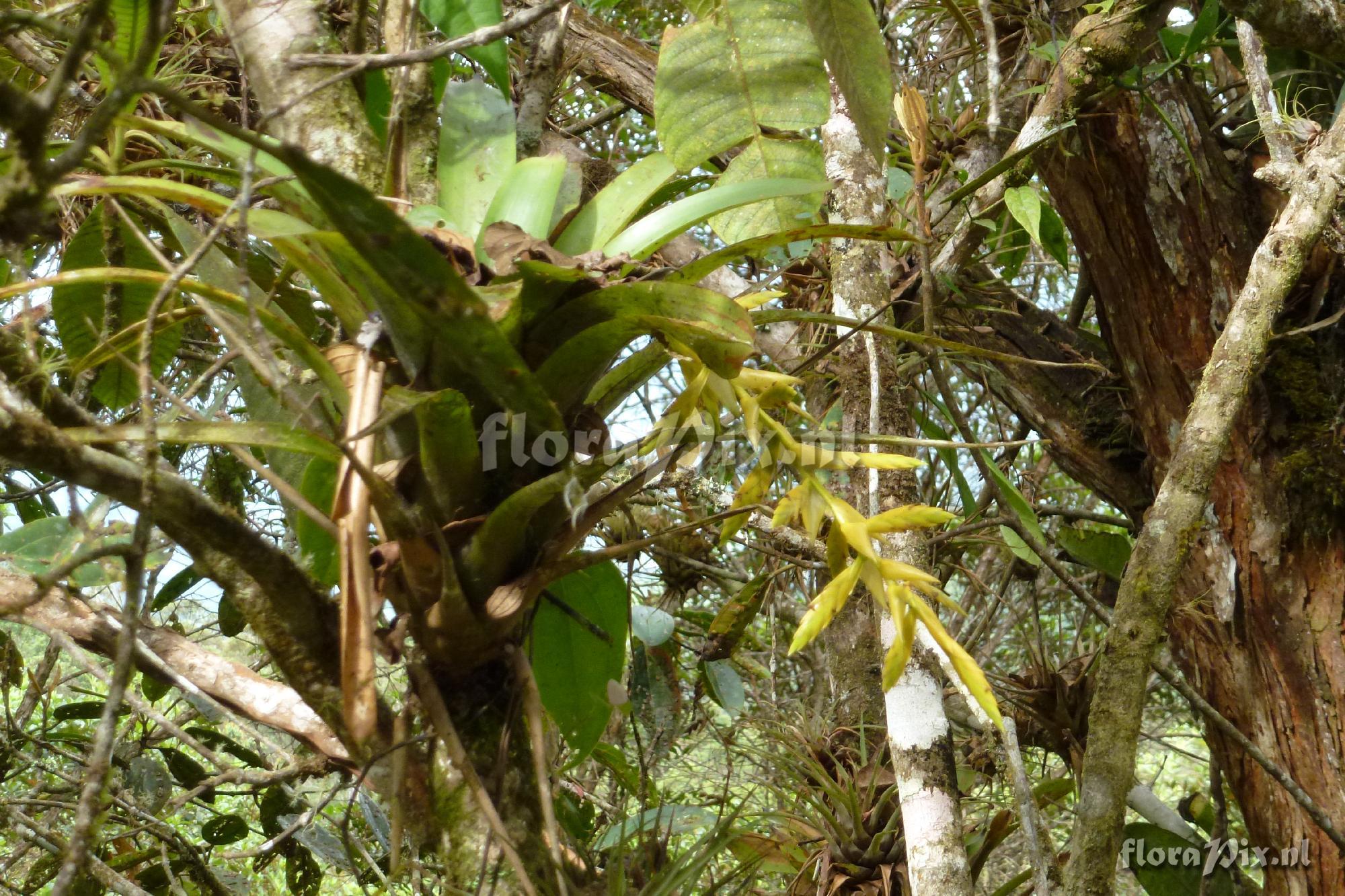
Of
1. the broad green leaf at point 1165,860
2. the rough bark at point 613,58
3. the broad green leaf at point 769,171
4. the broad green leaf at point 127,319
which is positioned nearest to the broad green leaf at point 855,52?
the broad green leaf at point 769,171

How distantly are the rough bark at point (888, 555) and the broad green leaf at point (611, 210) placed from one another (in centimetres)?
33

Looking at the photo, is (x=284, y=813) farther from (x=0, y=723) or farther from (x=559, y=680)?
(x=559, y=680)

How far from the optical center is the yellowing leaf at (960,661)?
0.53 metres

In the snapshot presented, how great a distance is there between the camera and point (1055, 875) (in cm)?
83

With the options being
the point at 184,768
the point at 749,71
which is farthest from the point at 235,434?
the point at 184,768

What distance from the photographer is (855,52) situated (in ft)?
2.24

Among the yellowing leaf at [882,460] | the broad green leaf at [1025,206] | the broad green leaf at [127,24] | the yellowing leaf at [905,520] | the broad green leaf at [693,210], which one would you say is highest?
the broad green leaf at [1025,206]

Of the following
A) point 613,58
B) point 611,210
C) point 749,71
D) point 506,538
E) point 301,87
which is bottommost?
point 506,538

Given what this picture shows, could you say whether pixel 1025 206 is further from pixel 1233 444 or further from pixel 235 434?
pixel 235 434

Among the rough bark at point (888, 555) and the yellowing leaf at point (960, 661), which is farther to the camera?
the rough bark at point (888, 555)

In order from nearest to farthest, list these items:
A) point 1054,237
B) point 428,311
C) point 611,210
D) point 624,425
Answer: point 428,311 → point 611,210 → point 624,425 → point 1054,237

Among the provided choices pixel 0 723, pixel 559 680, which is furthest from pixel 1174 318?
pixel 0 723

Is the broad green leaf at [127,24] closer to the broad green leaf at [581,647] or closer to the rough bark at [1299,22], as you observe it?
the broad green leaf at [581,647]

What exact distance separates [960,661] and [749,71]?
1.69ft
